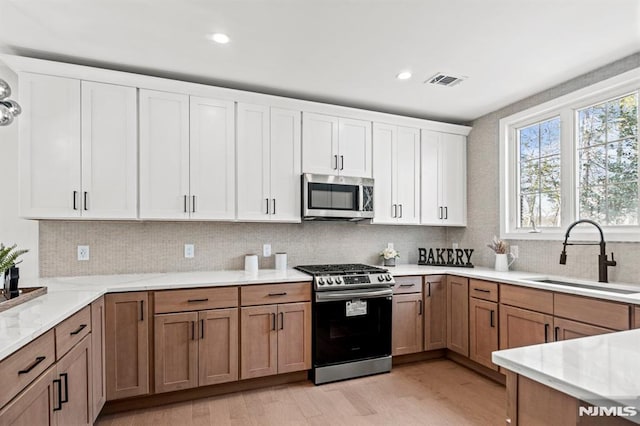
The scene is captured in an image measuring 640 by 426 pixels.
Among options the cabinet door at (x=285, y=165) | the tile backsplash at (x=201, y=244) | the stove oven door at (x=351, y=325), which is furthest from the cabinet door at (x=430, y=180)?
the cabinet door at (x=285, y=165)

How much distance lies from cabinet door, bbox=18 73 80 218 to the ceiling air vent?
2.83 meters

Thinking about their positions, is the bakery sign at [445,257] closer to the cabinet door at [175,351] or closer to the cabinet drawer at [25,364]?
the cabinet door at [175,351]

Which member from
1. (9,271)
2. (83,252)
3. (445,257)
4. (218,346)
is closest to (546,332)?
(445,257)

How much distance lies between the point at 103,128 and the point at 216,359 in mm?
1978

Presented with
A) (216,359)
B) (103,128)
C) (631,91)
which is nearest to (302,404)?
(216,359)

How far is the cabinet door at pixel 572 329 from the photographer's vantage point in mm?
2302

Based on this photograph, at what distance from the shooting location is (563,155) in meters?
3.22

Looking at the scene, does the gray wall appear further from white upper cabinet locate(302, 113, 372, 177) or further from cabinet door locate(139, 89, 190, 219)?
cabinet door locate(139, 89, 190, 219)

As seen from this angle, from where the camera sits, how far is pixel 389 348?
3.29 metres

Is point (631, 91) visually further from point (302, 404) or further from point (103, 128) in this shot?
point (103, 128)

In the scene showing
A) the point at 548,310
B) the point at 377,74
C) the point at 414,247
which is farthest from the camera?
the point at 414,247

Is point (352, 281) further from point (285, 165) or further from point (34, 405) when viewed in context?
point (34, 405)

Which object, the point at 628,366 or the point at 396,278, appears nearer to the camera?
the point at 628,366

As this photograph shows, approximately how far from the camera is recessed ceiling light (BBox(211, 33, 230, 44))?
2.39 m
